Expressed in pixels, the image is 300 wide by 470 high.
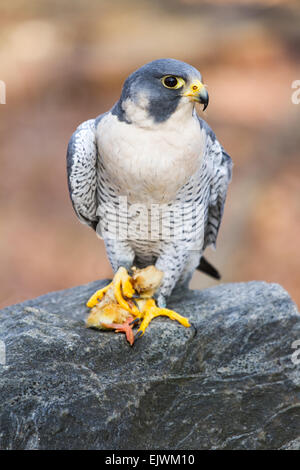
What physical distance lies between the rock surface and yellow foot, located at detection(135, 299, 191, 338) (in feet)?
0.11

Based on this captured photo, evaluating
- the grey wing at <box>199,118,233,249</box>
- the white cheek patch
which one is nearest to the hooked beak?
the white cheek patch

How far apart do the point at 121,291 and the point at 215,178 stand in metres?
0.73

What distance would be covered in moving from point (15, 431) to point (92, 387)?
343 millimetres

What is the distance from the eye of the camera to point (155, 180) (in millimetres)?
2438

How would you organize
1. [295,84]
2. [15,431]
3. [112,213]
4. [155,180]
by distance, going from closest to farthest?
[15,431] → [155,180] → [112,213] → [295,84]

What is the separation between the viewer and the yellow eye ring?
89.4 inches

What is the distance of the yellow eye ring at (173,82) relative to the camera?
7.45 feet

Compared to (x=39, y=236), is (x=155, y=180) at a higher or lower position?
higher

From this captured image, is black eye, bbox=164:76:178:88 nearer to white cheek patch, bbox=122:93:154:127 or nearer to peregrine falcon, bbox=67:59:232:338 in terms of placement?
peregrine falcon, bbox=67:59:232:338

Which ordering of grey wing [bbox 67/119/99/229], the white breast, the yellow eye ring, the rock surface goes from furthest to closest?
1. grey wing [bbox 67/119/99/229]
2. the white breast
3. the yellow eye ring
4. the rock surface

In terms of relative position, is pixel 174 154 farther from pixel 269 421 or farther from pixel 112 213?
pixel 269 421

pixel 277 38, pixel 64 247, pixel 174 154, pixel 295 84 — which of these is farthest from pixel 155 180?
pixel 277 38

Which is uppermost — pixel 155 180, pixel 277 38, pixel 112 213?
pixel 277 38

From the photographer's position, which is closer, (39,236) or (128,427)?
(128,427)
